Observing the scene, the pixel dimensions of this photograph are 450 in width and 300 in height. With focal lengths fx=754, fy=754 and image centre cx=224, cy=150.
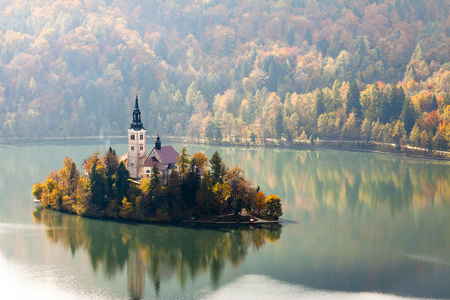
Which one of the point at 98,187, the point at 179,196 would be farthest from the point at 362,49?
the point at 98,187

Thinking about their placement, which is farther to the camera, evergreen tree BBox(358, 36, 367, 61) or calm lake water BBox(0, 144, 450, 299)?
evergreen tree BBox(358, 36, 367, 61)

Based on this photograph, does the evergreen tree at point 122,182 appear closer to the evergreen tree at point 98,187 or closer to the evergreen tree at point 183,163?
the evergreen tree at point 98,187

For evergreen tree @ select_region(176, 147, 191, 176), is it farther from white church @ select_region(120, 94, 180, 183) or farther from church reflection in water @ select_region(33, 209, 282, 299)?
church reflection in water @ select_region(33, 209, 282, 299)

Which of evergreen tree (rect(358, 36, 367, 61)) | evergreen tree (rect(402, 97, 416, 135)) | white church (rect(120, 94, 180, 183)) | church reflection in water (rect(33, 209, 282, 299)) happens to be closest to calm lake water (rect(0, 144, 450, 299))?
church reflection in water (rect(33, 209, 282, 299))

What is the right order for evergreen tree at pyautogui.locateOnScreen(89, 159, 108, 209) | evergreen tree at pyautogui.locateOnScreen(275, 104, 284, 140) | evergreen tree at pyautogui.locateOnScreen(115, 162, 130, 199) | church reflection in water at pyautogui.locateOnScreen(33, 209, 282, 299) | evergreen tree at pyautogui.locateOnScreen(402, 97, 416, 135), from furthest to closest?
evergreen tree at pyautogui.locateOnScreen(275, 104, 284, 140) → evergreen tree at pyautogui.locateOnScreen(402, 97, 416, 135) → evergreen tree at pyautogui.locateOnScreen(89, 159, 108, 209) → evergreen tree at pyautogui.locateOnScreen(115, 162, 130, 199) → church reflection in water at pyautogui.locateOnScreen(33, 209, 282, 299)

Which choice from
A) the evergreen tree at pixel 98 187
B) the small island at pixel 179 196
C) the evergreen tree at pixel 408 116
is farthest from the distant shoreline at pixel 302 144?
the evergreen tree at pixel 98 187

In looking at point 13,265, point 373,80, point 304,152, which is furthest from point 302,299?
point 373,80

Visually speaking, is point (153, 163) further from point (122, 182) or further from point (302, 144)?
point (302, 144)
